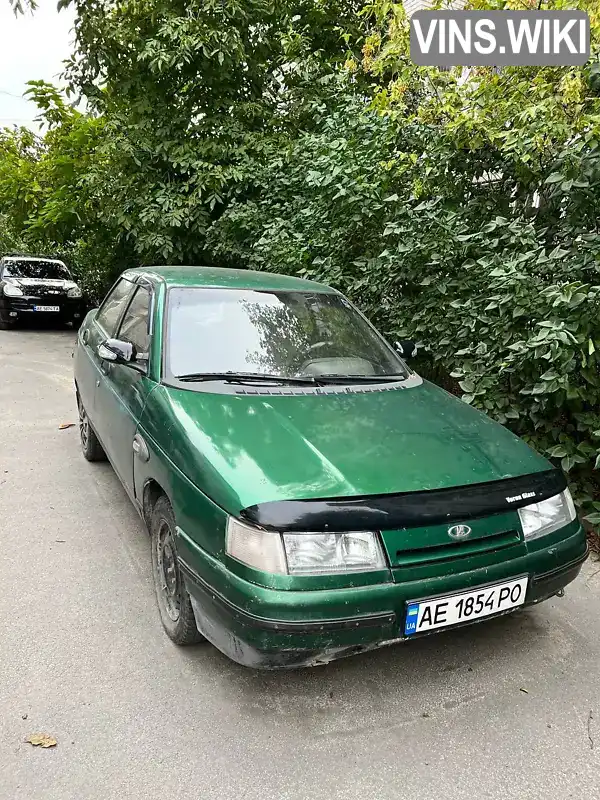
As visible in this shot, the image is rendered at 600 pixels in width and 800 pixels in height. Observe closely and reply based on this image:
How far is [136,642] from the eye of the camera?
2.77m

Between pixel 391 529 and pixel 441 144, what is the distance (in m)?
3.70

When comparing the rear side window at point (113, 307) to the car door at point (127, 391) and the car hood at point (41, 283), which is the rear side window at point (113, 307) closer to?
the car door at point (127, 391)

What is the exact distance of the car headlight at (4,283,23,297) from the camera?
12180 millimetres

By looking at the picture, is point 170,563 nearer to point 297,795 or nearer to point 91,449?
point 297,795

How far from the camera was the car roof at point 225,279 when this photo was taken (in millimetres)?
3642

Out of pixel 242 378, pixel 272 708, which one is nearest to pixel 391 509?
pixel 272 708

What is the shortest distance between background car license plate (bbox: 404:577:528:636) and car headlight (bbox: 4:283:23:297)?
11940mm

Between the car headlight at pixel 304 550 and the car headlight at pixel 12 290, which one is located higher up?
the car headlight at pixel 12 290

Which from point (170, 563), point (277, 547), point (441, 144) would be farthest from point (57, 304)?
point (277, 547)

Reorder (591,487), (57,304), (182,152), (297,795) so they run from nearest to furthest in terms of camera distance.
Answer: (297,795) → (591,487) → (182,152) → (57,304)

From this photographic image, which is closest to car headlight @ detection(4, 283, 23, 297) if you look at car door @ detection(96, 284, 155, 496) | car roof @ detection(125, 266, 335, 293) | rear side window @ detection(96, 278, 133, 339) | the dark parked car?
the dark parked car

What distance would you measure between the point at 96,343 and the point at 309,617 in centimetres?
295

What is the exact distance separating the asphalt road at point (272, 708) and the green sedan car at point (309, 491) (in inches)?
11.6

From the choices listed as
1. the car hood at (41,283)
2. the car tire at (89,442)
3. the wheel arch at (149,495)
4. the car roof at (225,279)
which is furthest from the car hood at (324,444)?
the car hood at (41,283)
